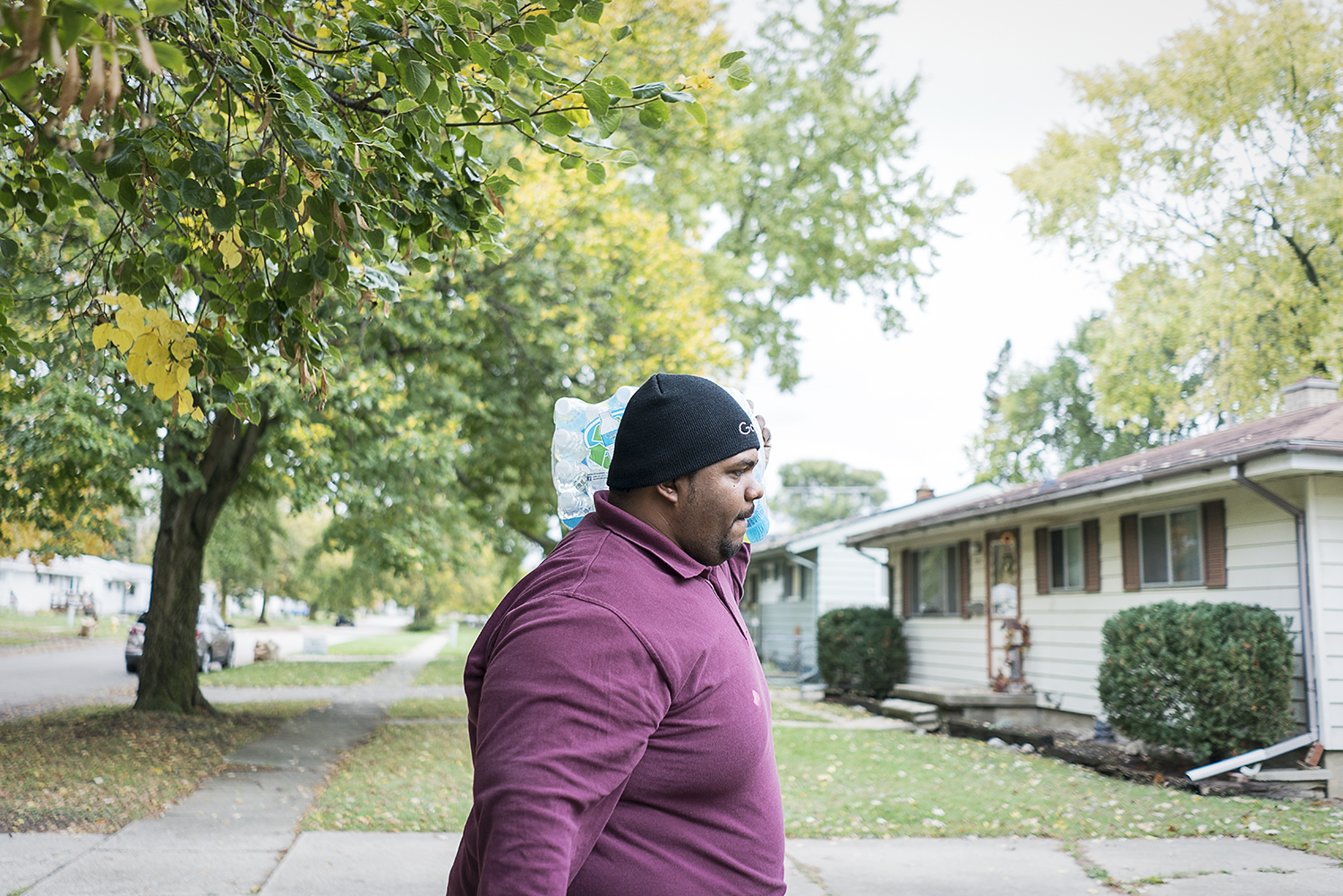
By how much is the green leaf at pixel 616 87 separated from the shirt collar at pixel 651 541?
198cm

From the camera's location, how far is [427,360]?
12.6m

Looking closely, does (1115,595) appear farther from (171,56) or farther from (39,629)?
(39,629)

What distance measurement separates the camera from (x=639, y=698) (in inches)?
67.3

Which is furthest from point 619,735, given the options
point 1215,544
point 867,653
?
point 867,653

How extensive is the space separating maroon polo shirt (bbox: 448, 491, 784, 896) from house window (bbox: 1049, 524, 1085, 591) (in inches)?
522

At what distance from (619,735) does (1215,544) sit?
1151 centimetres

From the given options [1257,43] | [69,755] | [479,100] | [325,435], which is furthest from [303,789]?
[1257,43]

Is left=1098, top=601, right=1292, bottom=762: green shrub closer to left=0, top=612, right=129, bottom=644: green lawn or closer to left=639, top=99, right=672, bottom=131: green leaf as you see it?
left=639, top=99, right=672, bottom=131: green leaf

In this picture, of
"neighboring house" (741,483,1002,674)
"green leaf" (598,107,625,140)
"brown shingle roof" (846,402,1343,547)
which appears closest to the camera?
"green leaf" (598,107,625,140)

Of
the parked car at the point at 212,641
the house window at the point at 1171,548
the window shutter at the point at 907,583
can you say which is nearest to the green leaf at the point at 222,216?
the house window at the point at 1171,548

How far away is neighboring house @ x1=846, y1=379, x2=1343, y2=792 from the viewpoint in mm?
10031

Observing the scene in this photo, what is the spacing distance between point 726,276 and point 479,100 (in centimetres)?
1833

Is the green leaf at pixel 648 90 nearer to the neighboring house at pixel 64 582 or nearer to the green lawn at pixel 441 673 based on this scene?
the green lawn at pixel 441 673

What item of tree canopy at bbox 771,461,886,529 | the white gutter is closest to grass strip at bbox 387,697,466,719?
the white gutter
